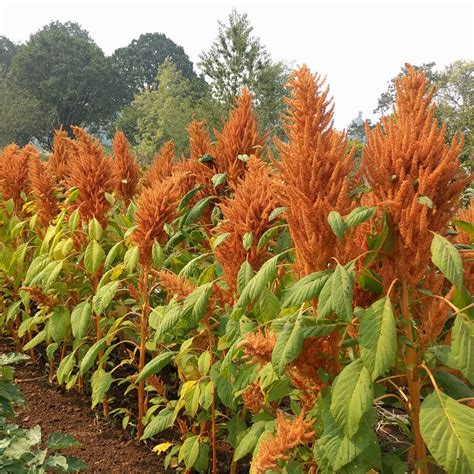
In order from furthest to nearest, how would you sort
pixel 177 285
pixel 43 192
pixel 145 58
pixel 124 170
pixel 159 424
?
1. pixel 145 58
2. pixel 124 170
3. pixel 43 192
4. pixel 159 424
5. pixel 177 285

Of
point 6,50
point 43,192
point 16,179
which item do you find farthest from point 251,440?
point 6,50

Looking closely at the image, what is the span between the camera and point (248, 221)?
5.77 ft

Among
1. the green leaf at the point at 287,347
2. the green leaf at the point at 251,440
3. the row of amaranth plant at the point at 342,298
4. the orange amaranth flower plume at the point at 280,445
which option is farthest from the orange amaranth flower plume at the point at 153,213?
the orange amaranth flower plume at the point at 280,445

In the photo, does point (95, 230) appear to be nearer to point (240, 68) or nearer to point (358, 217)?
point (358, 217)

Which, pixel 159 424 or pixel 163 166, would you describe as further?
pixel 163 166

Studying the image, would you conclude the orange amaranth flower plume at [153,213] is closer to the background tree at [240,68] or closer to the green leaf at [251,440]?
the green leaf at [251,440]

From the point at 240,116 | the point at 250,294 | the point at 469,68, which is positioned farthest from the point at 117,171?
the point at 469,68

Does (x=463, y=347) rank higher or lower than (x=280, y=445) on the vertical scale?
higher

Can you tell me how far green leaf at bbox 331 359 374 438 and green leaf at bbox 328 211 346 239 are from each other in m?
0.35

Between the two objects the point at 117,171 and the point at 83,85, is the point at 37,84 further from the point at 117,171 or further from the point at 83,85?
the point at 117,171

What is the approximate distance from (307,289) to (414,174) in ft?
1.33

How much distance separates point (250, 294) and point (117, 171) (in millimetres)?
2229

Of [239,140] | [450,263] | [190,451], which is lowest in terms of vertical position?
[190,451]

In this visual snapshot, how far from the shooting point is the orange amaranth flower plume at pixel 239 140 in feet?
8.15
